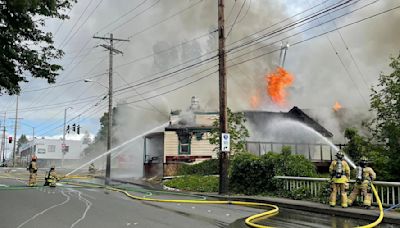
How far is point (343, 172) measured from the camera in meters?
10.9

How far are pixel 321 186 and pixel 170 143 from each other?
17.6 m

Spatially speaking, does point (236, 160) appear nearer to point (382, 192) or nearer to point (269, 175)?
point (269, 175)

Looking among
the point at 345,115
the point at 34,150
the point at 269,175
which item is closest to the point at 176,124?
the point at 345,115

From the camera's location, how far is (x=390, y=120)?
14867mm

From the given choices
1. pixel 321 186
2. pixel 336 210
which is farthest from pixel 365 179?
pixel 321 186

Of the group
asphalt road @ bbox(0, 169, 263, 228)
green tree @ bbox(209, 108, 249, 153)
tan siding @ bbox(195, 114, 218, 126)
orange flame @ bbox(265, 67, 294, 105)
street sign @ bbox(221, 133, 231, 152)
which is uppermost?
orange flame @ bbox(265, 67, 294, 105)

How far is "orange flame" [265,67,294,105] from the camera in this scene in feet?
122

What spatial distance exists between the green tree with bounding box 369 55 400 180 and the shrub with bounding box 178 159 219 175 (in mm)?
9439

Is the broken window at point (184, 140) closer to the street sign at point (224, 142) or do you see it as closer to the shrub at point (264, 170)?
the shrub at point (264, 170)

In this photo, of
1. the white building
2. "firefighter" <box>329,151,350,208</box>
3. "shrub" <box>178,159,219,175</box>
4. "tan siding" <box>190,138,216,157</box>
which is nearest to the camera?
"firefighter" <box>329,151,350,208</box>

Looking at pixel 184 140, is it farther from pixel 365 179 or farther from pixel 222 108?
pixel 365 179

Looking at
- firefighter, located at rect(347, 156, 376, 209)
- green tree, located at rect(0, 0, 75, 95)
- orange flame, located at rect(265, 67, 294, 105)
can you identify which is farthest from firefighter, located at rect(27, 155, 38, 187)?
orange flame, located at rect(265, 67, 294, 105)

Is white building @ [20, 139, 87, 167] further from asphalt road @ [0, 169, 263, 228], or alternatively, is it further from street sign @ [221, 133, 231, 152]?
asphalt road @ [0, 169, 263, 228]

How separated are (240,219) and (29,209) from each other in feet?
18.5
